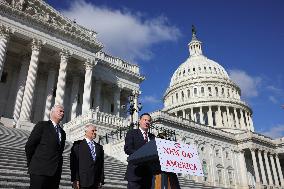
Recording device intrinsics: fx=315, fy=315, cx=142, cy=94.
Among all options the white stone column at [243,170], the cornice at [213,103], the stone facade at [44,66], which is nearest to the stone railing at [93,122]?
the stone facade at [44,66]

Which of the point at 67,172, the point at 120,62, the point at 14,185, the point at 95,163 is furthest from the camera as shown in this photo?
the point at 120,62

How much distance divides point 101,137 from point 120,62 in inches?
761

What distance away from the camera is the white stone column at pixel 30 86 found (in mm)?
28969

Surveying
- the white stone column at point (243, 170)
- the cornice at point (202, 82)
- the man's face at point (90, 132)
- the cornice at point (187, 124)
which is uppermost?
the cornice at point (202, 82)

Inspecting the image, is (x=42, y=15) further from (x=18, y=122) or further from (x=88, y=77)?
(x=18, y=122)

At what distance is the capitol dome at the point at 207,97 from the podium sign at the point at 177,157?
67.0 meters

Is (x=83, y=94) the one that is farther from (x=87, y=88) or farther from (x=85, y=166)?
(x=85, y=166)

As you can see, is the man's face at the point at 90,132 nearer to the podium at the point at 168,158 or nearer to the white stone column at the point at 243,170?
the podium at the point at 168,158

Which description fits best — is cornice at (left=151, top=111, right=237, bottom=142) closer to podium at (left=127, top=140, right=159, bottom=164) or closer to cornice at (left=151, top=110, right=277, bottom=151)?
cornice at (left=151, top=110, right=277, bottom=151)

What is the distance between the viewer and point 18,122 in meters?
27.9

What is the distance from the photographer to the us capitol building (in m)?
30.5

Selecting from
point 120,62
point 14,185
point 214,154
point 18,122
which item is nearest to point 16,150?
point 14,185

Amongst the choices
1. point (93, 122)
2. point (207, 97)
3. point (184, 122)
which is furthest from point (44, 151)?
point (207, 97)

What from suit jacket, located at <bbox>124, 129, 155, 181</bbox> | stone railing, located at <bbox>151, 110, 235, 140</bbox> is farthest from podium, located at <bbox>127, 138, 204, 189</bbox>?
stone railing, located at <bbox>151, 110, 235, 140</bbox>
